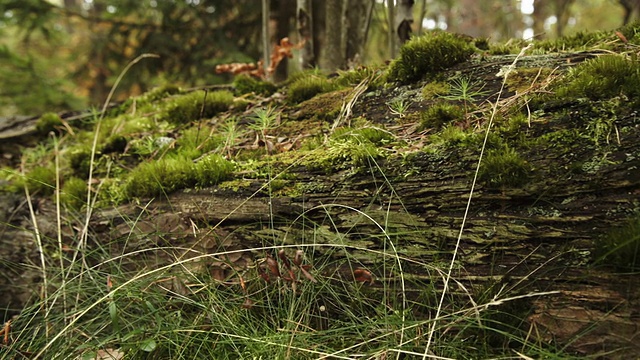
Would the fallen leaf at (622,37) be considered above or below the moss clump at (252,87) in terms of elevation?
above

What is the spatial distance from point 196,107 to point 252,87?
1.55 feet

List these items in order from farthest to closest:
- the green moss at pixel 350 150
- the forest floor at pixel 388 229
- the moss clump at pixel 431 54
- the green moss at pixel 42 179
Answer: the green moss at pixel 42 179
the moss clump at pixel 431 54
the green moss at pixel 350 150
the forest floor at pixel 388 229

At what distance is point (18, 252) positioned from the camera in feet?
8.45

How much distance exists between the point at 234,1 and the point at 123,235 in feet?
16.0

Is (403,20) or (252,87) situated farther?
(252,87)

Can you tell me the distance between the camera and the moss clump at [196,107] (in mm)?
3025

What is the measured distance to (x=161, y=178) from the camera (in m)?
2.32

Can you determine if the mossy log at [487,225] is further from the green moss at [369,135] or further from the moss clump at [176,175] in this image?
the green moss at [369,135]

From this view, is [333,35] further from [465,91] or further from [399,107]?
[465,91]

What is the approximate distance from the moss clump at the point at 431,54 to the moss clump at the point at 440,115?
15.7 inches

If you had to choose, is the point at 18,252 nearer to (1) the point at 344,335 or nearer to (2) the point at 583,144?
(1) the point at 344,335

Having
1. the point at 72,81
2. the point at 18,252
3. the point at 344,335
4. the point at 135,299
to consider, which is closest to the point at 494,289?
the point at 344,335

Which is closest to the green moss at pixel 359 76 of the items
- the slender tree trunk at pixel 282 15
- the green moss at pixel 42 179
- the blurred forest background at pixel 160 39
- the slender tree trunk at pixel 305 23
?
the slender tree trunk at pixel 305 23

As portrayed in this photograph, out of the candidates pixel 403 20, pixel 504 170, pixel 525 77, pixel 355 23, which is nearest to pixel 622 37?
pixel 525 77
